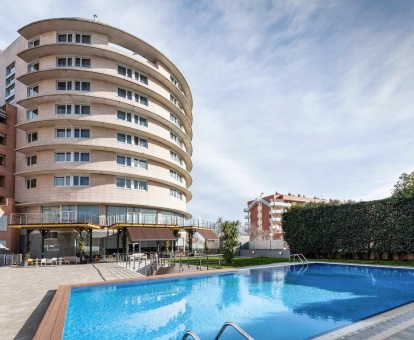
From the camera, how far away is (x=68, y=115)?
102ft

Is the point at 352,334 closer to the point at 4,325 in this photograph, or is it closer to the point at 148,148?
the point at 4,325

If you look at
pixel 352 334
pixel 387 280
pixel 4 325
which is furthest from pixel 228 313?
pixel 387 280

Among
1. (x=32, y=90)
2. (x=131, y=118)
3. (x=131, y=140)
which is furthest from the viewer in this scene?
(x=131, y=118)

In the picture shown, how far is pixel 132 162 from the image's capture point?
3388 centimetres

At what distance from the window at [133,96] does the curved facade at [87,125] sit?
0.39ft

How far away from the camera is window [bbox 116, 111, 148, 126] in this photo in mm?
33459

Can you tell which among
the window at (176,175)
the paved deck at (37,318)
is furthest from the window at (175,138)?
the paved deck at (37,318)

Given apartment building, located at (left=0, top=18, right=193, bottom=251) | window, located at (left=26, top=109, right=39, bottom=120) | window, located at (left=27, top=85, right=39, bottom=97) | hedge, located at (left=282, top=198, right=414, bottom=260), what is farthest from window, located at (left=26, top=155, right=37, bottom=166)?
hedge, located at (left=282, top=198, right=414, bottom=260)

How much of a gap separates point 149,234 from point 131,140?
11.7 metres

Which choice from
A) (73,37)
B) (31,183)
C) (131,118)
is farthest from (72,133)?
(73,37)

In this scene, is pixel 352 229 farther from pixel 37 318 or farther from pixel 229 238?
pixel 37 318

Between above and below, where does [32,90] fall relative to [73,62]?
below

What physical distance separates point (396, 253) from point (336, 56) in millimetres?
19401

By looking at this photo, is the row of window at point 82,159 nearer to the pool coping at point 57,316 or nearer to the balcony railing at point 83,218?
the balcony railing at point 83,218
